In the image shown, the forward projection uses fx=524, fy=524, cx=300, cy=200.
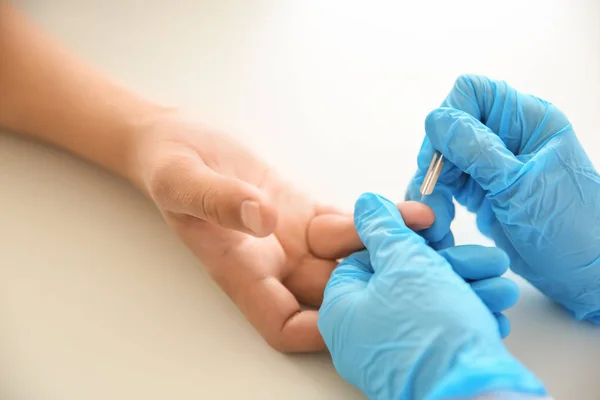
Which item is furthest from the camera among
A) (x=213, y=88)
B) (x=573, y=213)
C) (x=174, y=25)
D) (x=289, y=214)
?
(x=174, y=25)

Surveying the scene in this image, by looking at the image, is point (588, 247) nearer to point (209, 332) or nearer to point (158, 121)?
point (209, 332)

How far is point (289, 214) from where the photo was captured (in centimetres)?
93

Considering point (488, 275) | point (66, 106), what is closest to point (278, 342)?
point (488, 275)

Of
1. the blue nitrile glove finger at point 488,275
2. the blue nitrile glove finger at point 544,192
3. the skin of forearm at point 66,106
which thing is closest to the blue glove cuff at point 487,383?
the blue nitrile glove finger at point 488,275

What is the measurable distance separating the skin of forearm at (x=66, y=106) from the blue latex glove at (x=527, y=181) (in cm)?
55

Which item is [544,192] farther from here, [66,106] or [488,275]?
[66,106]

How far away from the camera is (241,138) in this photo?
1113 mm

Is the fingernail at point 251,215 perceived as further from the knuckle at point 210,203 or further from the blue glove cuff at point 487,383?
the blue glove cuff at point 487,383

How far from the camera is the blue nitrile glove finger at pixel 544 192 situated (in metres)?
0.77

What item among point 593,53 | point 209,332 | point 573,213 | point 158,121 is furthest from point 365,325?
point 593,53

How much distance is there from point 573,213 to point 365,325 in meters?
0.37

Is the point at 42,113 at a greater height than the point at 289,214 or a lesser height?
greater

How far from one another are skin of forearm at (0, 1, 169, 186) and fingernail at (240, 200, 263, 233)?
0.37 m

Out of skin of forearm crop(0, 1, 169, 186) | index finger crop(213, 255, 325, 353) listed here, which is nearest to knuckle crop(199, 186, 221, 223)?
index finger crop(213, 255, 325, 353)
